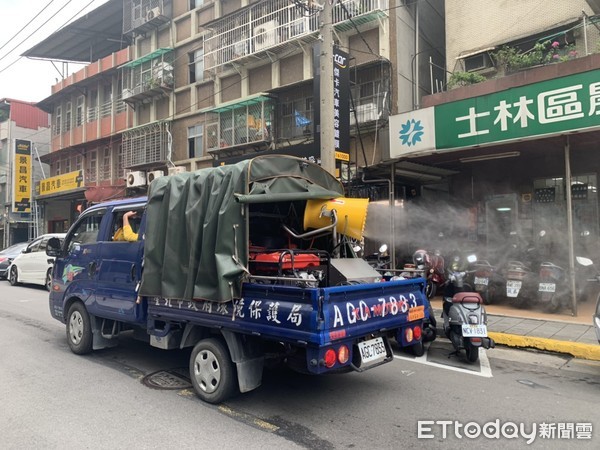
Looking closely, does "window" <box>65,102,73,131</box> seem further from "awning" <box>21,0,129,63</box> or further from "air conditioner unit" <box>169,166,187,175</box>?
"air conditioner unit" <box>169,166,187,175</box>

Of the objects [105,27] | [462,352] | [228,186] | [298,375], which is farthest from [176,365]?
[105,27]

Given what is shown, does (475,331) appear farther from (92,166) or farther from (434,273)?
(92,166)

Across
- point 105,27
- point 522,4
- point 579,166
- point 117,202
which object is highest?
point 105,27

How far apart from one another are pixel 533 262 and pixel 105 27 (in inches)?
1002

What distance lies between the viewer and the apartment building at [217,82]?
1367cm

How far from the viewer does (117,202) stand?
6.18m

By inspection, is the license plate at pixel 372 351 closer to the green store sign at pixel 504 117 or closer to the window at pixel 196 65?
the green store sign at pixel 504 117

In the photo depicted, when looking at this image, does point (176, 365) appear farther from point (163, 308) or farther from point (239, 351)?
point (239, 351)

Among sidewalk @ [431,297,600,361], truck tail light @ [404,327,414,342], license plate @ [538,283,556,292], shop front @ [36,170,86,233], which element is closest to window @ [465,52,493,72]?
license plate @ [538,283,556,292]

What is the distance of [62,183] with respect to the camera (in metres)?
25.4

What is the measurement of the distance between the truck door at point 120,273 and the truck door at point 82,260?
0.21m

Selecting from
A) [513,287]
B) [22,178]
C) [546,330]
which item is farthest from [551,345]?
[22,178]

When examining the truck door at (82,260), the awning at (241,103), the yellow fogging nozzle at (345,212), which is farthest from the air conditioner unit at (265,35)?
the yellow fogging nozzle at (345,212)

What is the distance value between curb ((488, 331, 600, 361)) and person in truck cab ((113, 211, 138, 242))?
226 inches
